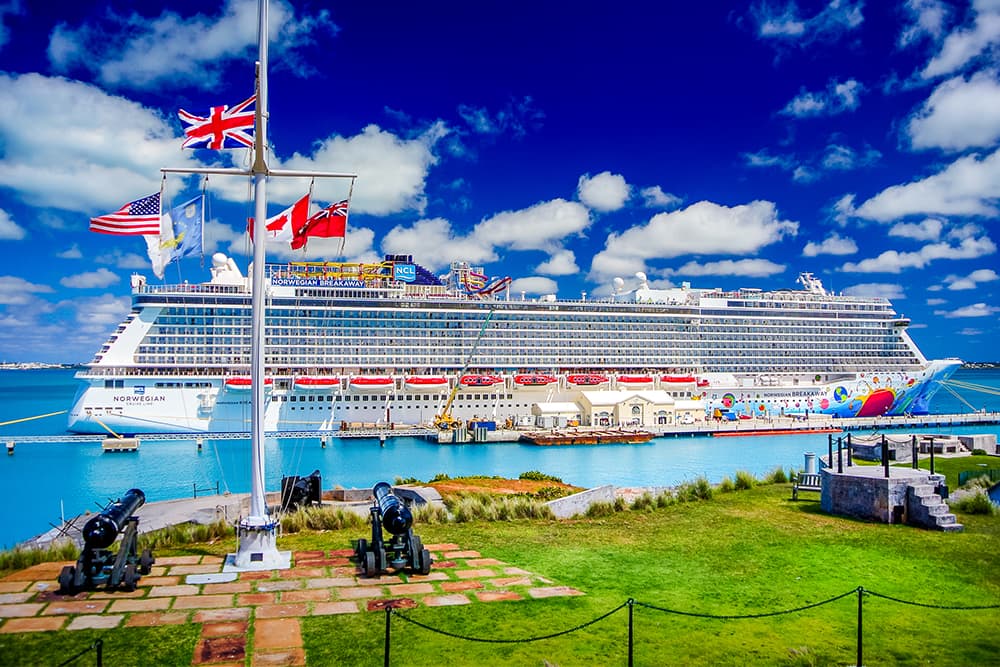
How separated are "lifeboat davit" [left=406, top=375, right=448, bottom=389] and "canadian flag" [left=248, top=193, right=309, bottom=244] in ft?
118

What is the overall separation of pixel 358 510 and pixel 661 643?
326 inches

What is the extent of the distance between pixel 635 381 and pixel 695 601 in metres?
45.7

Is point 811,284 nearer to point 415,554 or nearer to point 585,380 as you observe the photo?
point 585,380

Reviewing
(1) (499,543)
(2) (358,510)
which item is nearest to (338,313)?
(2) (358,510)

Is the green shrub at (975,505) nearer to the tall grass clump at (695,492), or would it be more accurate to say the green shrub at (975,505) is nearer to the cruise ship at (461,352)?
the tall grass clump at (695,492)

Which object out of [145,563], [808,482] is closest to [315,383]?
[808,482]

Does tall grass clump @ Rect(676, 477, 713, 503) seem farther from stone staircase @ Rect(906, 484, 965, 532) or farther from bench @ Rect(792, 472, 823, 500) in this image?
stone staircase @ Rect(906, 484, 965, 532)

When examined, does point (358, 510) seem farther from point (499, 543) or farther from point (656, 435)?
point (656, 435)

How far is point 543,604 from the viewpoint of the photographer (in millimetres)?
7742

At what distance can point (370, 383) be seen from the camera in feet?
148

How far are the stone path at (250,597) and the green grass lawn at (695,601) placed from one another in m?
0.25

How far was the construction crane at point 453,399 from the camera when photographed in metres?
45.0

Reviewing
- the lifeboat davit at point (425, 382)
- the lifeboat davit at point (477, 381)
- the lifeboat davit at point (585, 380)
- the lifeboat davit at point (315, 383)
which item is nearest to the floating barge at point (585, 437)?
the lifeboat davit at point (477, 381)

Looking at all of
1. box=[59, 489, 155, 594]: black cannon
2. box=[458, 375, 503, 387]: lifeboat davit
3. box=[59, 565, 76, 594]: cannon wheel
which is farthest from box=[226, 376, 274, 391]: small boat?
box=[59, 565, 76, 594]: cannon wheel
